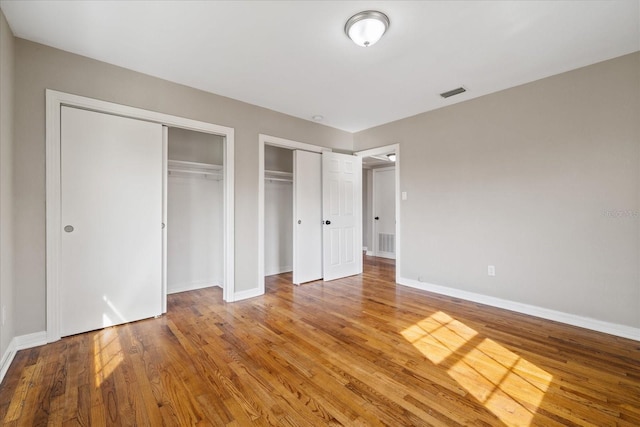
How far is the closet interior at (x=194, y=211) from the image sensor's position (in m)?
3.77

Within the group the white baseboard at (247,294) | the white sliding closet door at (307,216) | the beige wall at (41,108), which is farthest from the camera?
the white sliding closet door at (307,216)

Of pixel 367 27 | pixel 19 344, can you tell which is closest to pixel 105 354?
pixel 19 344

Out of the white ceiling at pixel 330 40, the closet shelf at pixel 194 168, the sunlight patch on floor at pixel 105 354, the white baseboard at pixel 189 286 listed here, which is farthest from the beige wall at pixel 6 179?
the white baseboard at pixel 189 286

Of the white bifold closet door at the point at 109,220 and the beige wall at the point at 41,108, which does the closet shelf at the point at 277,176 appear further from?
the white bifold closet door at the point at 109,220

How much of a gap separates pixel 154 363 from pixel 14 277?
141 cm

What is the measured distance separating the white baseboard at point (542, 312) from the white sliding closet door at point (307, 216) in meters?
1.64

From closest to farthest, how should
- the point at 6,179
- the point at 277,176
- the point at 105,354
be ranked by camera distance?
the point at 6,179, the point at 105,354, the point at 277,176

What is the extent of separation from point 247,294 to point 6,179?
8.15 ft

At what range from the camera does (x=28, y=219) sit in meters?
2.29

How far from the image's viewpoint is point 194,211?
3938mm

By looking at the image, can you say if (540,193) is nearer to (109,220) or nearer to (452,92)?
(452,92)

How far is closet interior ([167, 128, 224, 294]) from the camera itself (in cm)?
377

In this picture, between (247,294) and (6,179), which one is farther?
(247,294)

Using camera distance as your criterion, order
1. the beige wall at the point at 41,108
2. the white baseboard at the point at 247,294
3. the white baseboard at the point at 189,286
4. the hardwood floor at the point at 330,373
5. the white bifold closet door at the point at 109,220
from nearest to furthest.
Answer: the hardwood floor at the point at 330,373 → the beige wall at the point at 41,108 → the white bifold closet door at the point at 109,220 → the white baseboard at the point at 247,294 → the white baseboard at the point at 189,286
